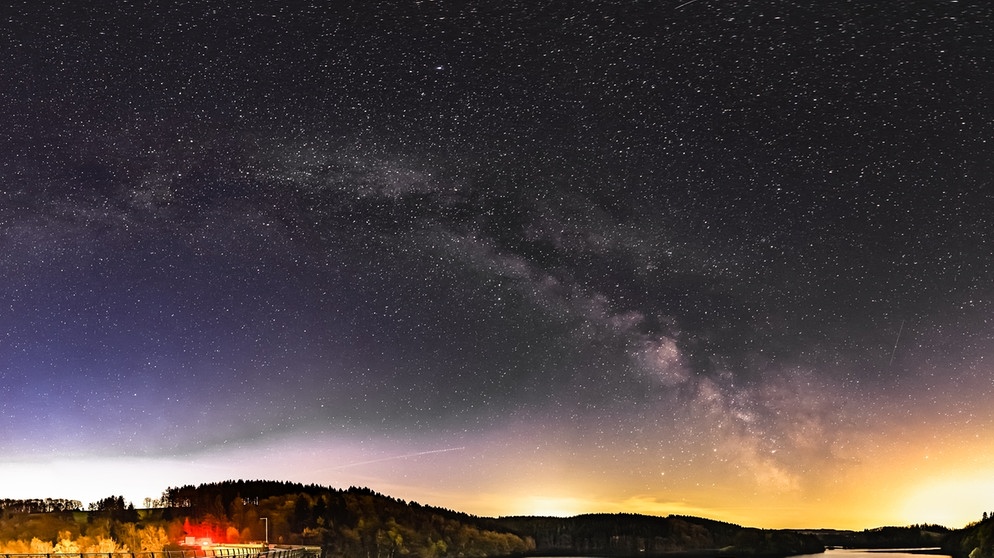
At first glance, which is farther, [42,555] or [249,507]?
[249,507]

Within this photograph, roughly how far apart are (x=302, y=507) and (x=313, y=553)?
93.4 meters

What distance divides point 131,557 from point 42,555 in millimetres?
13108

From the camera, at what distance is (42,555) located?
56281mm

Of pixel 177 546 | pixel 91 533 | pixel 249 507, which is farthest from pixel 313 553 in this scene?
pixel 249 507

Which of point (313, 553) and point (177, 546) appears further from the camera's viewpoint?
point (313, 553)

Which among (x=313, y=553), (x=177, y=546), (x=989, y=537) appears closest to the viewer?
(x=177, y=546)

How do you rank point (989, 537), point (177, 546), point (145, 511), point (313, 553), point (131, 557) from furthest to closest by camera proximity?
point (145, 511) < point (989, 537) < point (313, 553) < point (177, 546) < point (131, 557)

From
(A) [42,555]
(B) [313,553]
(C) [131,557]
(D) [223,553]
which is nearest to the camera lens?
(A) [42,555]

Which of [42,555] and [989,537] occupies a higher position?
[42,555]

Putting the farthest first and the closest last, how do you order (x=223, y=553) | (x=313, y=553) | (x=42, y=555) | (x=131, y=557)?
(x=313, y=553), (x=223, y=553), (x=131, y=557), (x=42, y=555)

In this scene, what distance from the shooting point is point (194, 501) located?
194 metres

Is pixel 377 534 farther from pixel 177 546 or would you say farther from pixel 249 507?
pixel 177 546

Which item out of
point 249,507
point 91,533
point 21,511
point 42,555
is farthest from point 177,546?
point 21,511

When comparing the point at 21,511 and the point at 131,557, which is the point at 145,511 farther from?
the point at 131,557
